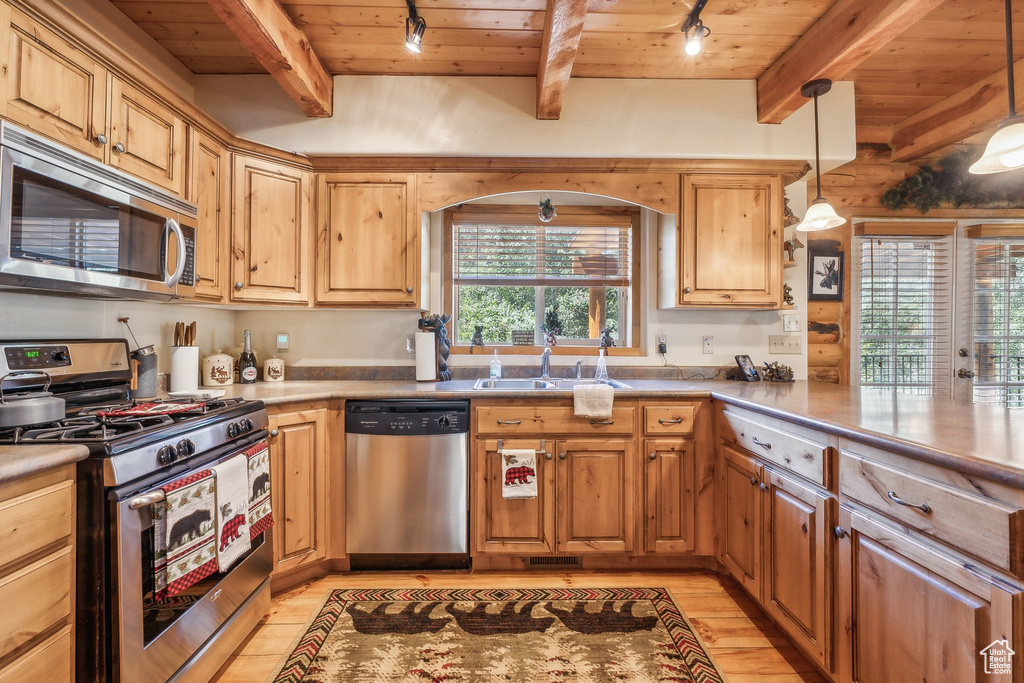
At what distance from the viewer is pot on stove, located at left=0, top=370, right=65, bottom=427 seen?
4.19ft

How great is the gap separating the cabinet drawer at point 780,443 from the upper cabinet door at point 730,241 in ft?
Result: 2.57

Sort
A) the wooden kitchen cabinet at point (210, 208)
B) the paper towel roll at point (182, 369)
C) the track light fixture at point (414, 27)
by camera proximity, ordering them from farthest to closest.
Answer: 1. the paper towel roll at point (182, 369)
2. the wooden kitchen cabinet at point (210, 208)
3. the track light fixture at point (414, 27)

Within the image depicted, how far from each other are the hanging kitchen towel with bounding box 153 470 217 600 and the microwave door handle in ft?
2.69

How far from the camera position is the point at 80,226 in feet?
4.78

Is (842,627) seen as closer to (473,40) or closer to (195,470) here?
(195,470)

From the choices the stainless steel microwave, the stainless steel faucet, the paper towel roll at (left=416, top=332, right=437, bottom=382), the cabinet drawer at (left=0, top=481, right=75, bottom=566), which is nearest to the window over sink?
the stainless steel faucet

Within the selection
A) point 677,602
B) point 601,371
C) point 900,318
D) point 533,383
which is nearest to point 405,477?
point 533,383

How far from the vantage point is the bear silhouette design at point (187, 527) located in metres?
1.33

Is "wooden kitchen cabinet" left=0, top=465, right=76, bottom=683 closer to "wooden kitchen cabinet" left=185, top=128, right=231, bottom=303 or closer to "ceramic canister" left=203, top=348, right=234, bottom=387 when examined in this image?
"wooden kitchen cabinet" left=185, top=128, right=231, bottom=303

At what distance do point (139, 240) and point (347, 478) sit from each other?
1.32m

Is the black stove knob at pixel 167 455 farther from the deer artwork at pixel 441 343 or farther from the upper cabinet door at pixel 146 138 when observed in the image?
the deer artwork at pixel 441 343

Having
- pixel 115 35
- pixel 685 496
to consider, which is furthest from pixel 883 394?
pixel 115 35

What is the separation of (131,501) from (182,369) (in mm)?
1174

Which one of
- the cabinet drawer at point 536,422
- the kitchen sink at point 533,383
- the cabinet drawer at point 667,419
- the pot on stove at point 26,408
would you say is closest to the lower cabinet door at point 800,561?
the cabinet drawer at point 667,419
